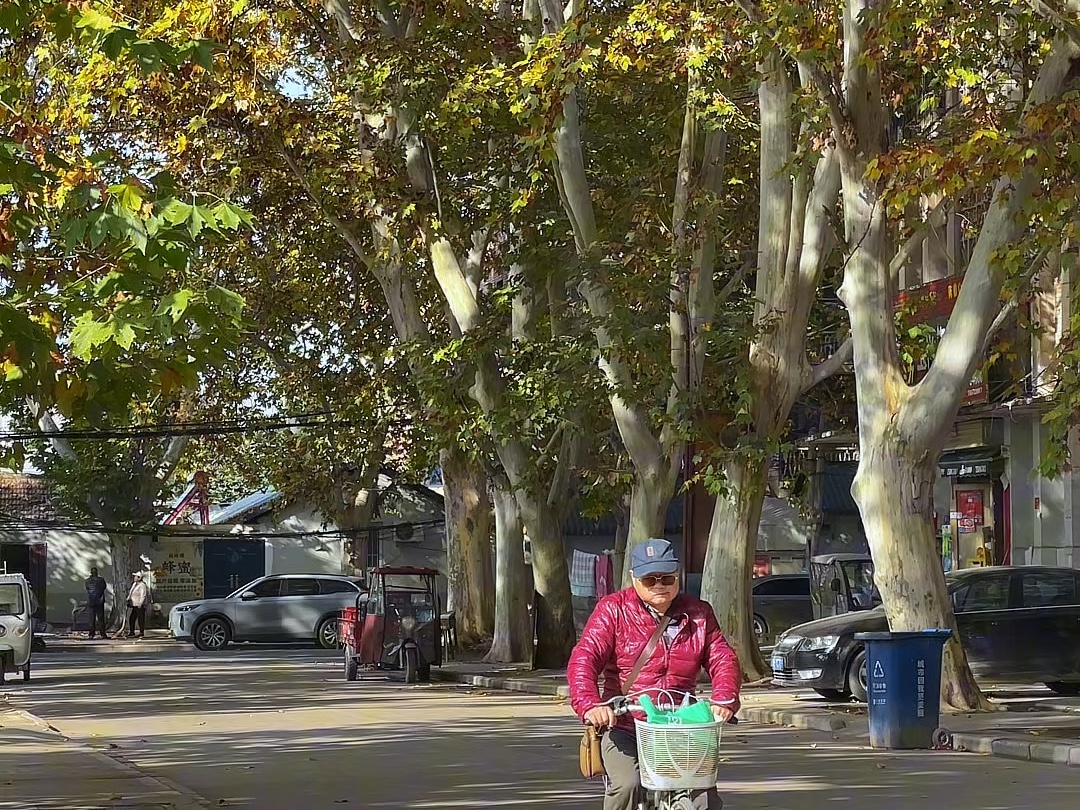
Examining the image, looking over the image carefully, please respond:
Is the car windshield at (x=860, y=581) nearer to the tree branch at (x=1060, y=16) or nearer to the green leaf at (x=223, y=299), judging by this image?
the tree branch at (x=1060, y=16)

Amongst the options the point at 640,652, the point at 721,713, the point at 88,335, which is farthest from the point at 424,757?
the point at 721,713

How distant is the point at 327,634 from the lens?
4147 cm

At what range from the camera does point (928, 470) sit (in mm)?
19094

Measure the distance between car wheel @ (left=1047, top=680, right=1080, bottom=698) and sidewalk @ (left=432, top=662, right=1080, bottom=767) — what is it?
116cm

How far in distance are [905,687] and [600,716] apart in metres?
9.78

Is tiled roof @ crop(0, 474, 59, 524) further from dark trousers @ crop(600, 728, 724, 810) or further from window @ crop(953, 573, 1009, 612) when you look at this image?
dark trousers @ crop(600, 728, 724, 810)

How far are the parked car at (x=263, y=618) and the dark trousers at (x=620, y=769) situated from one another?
34030 mm

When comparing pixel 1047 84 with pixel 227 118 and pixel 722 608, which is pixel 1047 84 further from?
pixel 227 118

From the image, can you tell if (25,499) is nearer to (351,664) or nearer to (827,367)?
(351,664)

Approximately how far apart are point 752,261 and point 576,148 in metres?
5.28

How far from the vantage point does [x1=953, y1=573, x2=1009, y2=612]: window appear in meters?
22.0

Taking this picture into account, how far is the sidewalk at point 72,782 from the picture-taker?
12.2 m

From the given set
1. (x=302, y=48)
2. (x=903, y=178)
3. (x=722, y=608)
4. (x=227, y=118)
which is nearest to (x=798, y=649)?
(x=722, y=608)

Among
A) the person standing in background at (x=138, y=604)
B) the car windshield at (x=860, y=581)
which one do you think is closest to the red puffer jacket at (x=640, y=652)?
the car windshield at (x=860, y=581)
